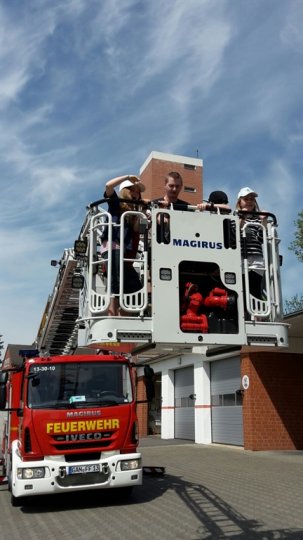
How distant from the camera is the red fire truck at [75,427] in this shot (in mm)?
7520

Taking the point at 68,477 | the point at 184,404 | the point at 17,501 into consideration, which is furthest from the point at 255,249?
the point at 184,404

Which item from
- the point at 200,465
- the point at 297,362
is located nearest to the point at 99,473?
the point at 200,465

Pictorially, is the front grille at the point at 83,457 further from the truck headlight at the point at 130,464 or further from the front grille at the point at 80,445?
the truck headlight at the point at 130,464

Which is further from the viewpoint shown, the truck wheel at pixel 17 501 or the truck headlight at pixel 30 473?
the truck wheel at pixel 17 501

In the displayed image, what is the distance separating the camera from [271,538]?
5.91 m

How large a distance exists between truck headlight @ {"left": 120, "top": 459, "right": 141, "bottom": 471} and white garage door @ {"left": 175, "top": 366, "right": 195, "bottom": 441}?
12277 mm

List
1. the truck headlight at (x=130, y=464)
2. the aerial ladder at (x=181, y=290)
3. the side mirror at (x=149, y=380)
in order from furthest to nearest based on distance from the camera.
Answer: the side mirror at (x=149, y=380)
the truck headlight at (x=130, y=464)
the aerial ladder at (x=181, y=290)

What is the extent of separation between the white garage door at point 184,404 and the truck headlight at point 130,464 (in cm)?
1228

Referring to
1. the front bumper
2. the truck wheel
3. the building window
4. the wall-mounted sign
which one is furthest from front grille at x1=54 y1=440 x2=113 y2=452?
the building window

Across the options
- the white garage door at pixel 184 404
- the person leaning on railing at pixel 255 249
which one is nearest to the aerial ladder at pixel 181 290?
the person leaning on railing at pixel 255 249

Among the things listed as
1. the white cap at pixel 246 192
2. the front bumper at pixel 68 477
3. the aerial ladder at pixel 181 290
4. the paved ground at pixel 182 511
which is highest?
the white cap at pixel 246 192

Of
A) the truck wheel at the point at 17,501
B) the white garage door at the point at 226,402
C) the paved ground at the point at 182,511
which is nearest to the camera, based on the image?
the paved ground at the point at 182,511

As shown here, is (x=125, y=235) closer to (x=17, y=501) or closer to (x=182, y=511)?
(x=182, y=511)

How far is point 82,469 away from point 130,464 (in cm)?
71
